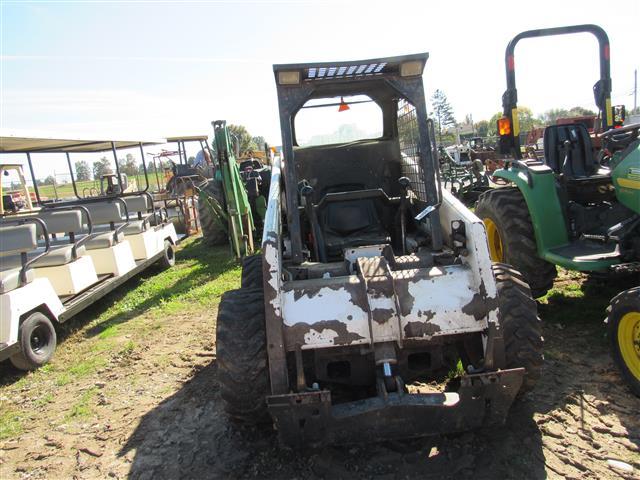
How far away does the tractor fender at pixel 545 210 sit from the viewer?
453 cm

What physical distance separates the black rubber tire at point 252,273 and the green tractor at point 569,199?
251cm

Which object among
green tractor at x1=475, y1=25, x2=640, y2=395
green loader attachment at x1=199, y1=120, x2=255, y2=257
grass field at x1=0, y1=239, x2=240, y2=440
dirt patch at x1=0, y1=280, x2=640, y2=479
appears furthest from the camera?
green loader attachment at x1=199, y1=120, x2=255, y2=257

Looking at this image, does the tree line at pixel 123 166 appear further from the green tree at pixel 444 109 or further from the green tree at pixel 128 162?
the green tree at pixel 444 109

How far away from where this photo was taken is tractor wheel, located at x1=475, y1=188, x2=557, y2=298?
15.3 feet

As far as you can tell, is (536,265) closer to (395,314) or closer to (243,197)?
(395,314)

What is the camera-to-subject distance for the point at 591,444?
283 cm

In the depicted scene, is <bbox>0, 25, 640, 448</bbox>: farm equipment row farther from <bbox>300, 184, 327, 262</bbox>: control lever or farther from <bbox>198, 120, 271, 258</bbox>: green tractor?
<bbox>198, 120, 271, 258</bbox>: green tractor

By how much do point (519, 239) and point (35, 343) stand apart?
4978mm

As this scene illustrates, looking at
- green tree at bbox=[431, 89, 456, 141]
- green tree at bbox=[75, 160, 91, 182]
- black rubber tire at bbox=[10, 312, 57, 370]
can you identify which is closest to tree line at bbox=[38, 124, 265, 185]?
green tree at bbox=[75, 160, 91, 182]

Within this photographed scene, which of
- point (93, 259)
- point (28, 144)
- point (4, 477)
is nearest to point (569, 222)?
point (4, 477)

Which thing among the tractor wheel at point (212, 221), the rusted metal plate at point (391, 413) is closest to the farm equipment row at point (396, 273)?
the rusted metal plate at point (391, 413)

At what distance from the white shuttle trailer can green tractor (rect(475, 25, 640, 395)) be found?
4787 mm

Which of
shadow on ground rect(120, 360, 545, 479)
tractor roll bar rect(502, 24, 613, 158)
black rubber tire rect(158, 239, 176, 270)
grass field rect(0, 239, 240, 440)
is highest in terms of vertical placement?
tractor roll bar rect(502, 24, 613, 158)

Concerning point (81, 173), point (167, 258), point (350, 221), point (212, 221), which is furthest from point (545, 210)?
point (81, 173)
